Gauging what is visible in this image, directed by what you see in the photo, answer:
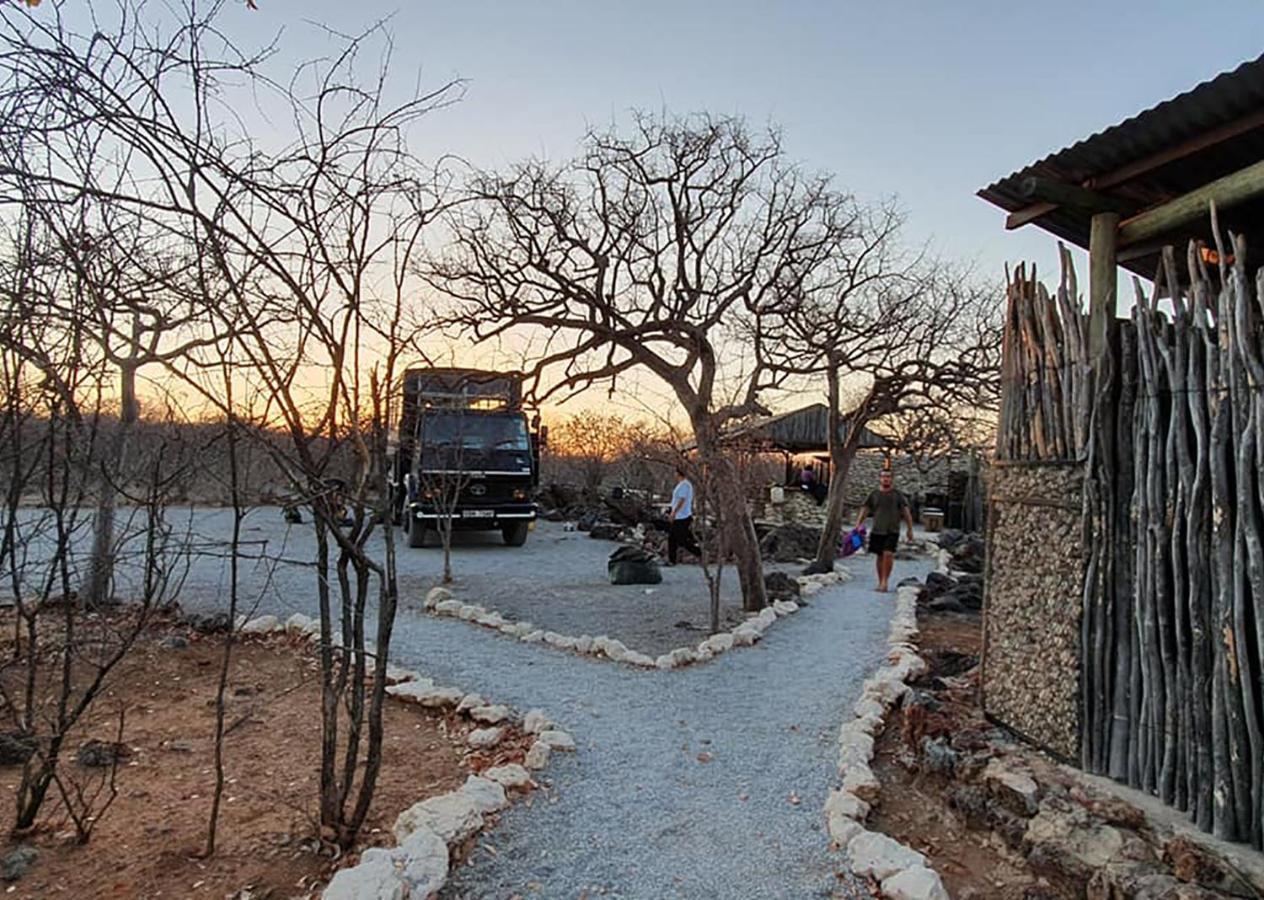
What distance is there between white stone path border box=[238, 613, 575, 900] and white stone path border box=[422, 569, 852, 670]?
62.3 inches

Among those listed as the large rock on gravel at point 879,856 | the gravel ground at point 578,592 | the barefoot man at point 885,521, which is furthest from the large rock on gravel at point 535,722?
the barefoot man at point 885,521

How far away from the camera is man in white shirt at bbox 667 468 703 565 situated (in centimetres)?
1244

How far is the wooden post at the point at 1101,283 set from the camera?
383cm

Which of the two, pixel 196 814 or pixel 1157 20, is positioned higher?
pixel 1157 20

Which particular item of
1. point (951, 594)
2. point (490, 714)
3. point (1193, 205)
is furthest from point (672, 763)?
point (951, 594)

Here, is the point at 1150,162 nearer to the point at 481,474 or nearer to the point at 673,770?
the point at 673,770

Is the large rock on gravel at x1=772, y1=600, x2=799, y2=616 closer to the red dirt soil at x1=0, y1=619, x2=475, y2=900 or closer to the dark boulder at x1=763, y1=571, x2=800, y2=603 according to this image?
the dark boulder at x1=763, y1=571, x2=800, y2=603

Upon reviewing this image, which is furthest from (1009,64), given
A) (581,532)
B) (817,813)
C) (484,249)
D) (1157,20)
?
(581,532)

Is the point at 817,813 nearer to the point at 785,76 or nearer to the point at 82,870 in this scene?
the point at 82,870

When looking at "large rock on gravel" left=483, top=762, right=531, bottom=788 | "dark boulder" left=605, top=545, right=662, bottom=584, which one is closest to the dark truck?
"dark boulder" left=605, top=545, right=662, bottom=584

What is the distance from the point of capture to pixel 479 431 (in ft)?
47.5

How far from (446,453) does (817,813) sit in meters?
10.4

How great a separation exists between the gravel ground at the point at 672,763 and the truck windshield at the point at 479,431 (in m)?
5.48

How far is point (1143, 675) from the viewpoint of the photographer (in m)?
3.40
